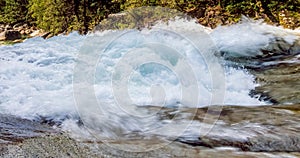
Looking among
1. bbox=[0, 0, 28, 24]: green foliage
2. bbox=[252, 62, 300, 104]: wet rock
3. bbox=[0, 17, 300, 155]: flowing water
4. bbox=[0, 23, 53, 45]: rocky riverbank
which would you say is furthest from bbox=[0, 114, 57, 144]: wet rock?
bbox=[0, 0, 28, 24]: green foliage

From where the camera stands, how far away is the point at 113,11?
38.0 feet

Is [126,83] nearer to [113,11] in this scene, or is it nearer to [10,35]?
[113,11]

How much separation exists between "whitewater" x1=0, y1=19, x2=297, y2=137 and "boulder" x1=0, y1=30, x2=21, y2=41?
484 cm

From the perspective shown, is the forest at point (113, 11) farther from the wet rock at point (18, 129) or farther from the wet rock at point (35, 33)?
the wet rock at point (18, 129)

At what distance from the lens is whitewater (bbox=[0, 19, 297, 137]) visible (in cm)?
348

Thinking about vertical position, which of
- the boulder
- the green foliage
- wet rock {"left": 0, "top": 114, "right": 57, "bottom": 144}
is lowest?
the boulder

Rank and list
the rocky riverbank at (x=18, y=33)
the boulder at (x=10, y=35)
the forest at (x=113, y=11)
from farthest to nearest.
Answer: the boulder at (x=10, y=35), the rocky riverbank at (x=18, y=33), the forest at (x=113, y=11)

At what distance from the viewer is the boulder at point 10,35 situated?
38.4ft

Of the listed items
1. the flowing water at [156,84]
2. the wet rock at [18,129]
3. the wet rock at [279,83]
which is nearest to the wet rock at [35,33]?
the flowing water at [156,84]

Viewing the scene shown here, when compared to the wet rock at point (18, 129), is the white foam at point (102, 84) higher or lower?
lower

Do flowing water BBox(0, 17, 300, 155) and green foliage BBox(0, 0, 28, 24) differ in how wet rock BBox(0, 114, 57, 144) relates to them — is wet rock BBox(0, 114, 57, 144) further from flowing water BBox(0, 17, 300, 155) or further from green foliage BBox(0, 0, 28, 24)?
green foliage BBox(0, 0, 28, 24)

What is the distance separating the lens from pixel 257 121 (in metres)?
3.10

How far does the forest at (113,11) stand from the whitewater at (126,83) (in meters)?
2.14

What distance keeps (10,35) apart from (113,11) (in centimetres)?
389
